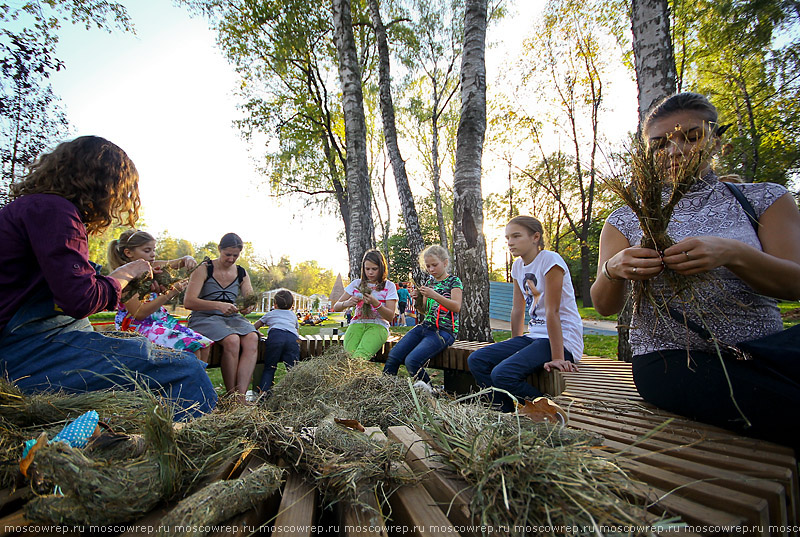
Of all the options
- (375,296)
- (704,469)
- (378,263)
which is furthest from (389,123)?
(704,469)

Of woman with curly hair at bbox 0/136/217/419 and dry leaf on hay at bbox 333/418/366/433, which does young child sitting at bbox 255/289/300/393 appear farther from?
dry leaf on hay at bbox 333/418/366/433

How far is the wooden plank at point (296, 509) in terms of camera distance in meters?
0.90

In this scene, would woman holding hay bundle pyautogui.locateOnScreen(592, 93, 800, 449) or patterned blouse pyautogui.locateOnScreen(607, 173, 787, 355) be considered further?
patterned blouse pyautogui.locateOnScreen(607, 173, 787, 355)

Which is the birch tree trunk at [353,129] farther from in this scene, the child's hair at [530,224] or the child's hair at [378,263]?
the child's hair at [530,224]

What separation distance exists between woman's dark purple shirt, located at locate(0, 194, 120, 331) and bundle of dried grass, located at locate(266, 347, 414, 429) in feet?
4.28

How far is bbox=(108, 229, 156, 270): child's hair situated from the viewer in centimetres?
377

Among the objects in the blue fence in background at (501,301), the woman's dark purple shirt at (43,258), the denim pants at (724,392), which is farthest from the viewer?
the blue fence in background at (501,301)

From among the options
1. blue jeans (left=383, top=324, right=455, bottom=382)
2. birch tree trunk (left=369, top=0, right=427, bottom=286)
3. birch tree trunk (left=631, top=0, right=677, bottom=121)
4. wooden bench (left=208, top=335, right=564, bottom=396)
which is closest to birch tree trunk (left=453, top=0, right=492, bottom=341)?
wooden bench (left=208, top=335, right=564, bottom=396)

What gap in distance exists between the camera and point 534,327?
3.35 m

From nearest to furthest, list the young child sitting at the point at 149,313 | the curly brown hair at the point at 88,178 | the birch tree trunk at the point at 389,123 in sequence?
the curly brown hair at the point at 88,178
the young child sitting at the point at 149,313
the birch tree trunk at the point at 389,123

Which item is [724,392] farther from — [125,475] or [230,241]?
[230,241]

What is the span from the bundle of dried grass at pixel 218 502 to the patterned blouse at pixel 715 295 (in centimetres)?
175

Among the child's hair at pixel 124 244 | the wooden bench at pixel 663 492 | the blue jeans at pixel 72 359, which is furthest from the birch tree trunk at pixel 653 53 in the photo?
the child's hair at pixel 124 244

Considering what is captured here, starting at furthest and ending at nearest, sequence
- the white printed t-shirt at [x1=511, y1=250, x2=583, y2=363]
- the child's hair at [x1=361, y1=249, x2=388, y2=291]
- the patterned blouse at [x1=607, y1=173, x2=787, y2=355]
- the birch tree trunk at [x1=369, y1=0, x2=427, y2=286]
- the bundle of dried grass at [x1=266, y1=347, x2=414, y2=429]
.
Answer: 1. the birch tree trunk at [x1=369, y1=0, x2=427, y2=286]
2. the child's hair at [x1=361, y1=249, x2=388, y2=291]
3. the white printed t-shirt at [x1=511, y1=250, x2=583, y2=363]
4. the bundle of dried grass at [x1=266, y1=347, x2=414, y2=429]
5. the patterned blouse at [x1=607, y1=173, x2=787, y2=355]
